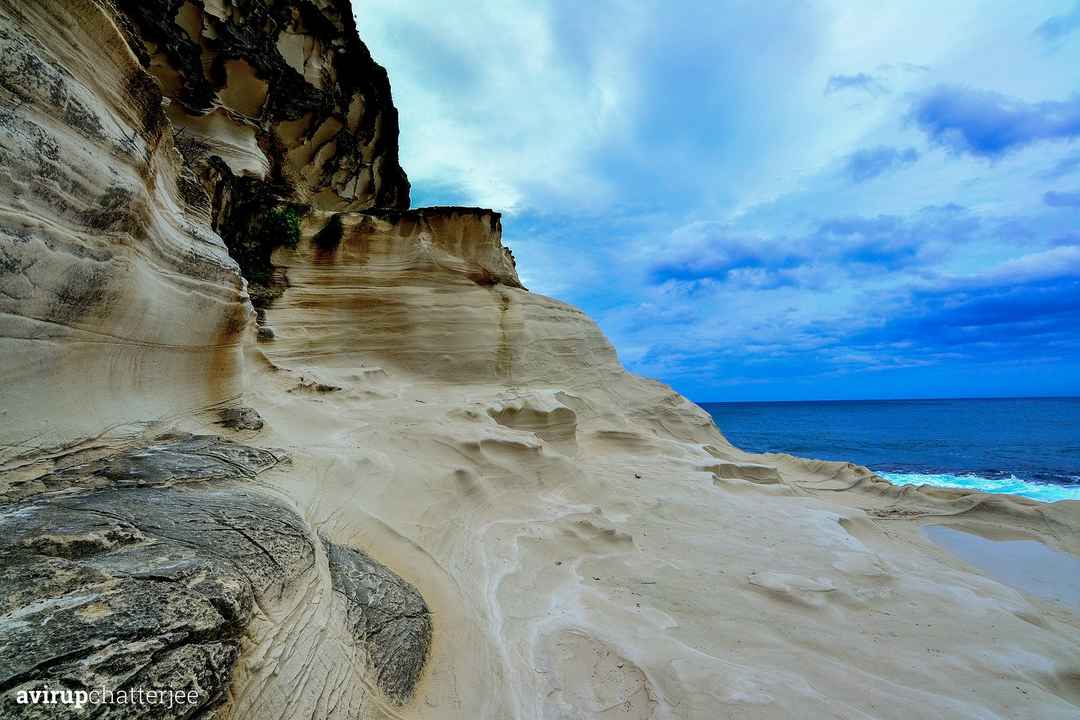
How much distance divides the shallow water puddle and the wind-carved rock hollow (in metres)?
0.47

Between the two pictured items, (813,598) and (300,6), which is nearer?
(813,598)

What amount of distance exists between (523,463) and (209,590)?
449cm

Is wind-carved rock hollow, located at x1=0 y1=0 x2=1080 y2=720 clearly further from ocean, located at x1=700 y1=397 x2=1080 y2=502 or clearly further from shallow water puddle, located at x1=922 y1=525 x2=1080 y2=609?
ocean, located at x1=700 y1=397 x2=1080 y2=502

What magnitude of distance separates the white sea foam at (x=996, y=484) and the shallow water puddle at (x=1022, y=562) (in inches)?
257

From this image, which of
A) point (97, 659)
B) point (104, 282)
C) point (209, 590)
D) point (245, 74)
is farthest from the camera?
point (245, 74)

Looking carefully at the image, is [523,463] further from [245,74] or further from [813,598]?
[245,74]

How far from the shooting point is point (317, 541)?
304 centimetres

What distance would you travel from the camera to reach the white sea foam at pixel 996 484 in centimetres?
1441

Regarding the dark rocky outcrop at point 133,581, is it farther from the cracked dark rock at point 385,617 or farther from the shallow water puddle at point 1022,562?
the shallow water puddle at point 1022,562

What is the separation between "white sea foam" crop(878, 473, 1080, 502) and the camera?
1441 cm

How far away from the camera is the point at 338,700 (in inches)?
87.1

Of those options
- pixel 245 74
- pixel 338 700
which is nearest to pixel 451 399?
pixel 338 700

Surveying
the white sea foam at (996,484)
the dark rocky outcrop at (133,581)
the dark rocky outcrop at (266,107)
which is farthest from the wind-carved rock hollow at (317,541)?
the white sea foam at (996,484)

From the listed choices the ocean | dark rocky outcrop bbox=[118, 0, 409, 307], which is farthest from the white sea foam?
dark rocky outcrop bbox=[118, 0, 409, 307]
